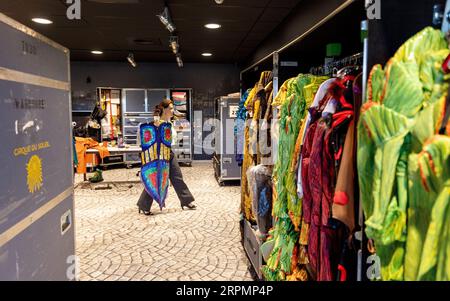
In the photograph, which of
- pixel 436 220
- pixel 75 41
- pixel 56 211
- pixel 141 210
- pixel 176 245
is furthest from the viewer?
pixel 75 41

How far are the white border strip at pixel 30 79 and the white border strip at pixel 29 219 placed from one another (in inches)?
24.6

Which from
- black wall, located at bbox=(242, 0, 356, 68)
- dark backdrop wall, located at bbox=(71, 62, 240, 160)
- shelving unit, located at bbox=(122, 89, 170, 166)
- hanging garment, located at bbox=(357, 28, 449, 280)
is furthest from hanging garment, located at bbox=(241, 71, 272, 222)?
dark backdrop wall, located at bbox=(71, 62, 240, 160)

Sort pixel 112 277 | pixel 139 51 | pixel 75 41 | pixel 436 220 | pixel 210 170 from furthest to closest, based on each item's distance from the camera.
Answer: pixel 210 170 → pixel 139 51 → pixel 75 41 → pixel 112 277 → pixel 436 220

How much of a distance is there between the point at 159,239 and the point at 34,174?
2510 millimetres

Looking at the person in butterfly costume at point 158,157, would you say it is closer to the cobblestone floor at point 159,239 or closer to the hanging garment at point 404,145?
the cobblestone floor at point 159,239

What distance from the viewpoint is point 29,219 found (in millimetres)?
1696

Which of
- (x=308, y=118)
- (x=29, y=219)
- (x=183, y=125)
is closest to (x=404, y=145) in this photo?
(x=308, y=118)

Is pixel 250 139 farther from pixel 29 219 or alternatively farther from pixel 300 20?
pixel 29 219

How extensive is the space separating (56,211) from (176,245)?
6.60 ft

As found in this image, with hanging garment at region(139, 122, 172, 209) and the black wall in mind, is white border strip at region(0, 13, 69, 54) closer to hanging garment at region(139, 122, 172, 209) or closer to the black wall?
the black wall

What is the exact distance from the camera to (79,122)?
381 inches

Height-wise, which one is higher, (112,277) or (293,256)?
(293,256)

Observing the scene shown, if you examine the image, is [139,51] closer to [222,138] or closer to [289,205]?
[222,138]

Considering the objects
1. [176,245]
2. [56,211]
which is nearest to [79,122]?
[176,245]
